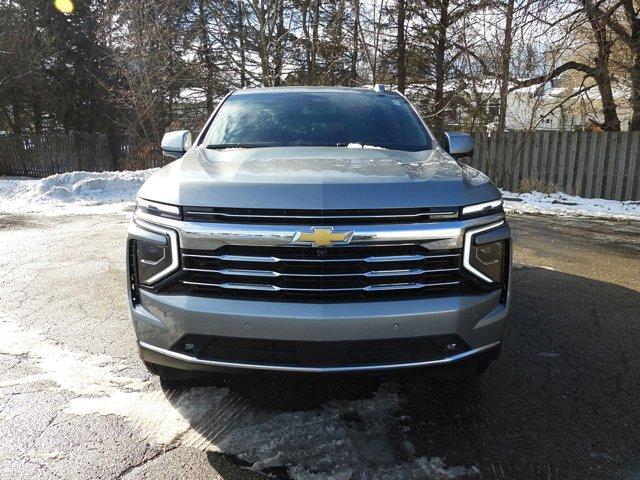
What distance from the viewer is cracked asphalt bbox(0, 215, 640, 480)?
2354 millimetres

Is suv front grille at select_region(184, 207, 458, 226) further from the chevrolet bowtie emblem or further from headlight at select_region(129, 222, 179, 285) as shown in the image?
headlight at select_region(129, 222, 179, 285)

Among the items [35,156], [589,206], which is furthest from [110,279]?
[35,156]

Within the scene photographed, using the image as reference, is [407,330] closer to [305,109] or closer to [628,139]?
[305,109]

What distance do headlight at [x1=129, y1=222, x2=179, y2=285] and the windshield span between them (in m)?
1.25

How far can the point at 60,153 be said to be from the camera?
69.8 ft

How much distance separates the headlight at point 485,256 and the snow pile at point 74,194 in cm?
940

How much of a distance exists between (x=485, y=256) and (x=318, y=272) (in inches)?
33.3

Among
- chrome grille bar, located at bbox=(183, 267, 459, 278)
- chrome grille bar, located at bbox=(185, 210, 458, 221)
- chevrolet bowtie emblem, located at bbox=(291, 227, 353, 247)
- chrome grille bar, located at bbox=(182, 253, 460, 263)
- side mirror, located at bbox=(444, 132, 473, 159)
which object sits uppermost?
side mirror, located at bbox=(444, 132, 473, 159)

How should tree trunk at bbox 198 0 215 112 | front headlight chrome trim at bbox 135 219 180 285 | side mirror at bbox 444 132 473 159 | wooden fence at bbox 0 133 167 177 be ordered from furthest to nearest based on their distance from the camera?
1. wooden fence at bbox 0 133 167 177
2. tree trunk at bbox 198 0 215 112
3. side mirror at bbox 444 132 473 159
4. front headlight chrome trim at bbox 135 219 180 285

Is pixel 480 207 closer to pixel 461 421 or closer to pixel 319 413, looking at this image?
pixel 461 421

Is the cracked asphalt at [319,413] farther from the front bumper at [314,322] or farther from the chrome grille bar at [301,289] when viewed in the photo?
the chrome grille bar at [301,289]

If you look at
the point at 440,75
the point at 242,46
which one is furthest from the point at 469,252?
the point at 242,46

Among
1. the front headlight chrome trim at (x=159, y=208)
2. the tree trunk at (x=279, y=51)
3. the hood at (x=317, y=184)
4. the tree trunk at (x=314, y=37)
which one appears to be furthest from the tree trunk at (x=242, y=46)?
the front headlight chrome trim at (x=159, y=208)

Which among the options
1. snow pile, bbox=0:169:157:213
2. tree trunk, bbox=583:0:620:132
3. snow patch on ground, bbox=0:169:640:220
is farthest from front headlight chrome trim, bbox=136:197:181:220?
tree trunk, bbox=583:0:620:132
